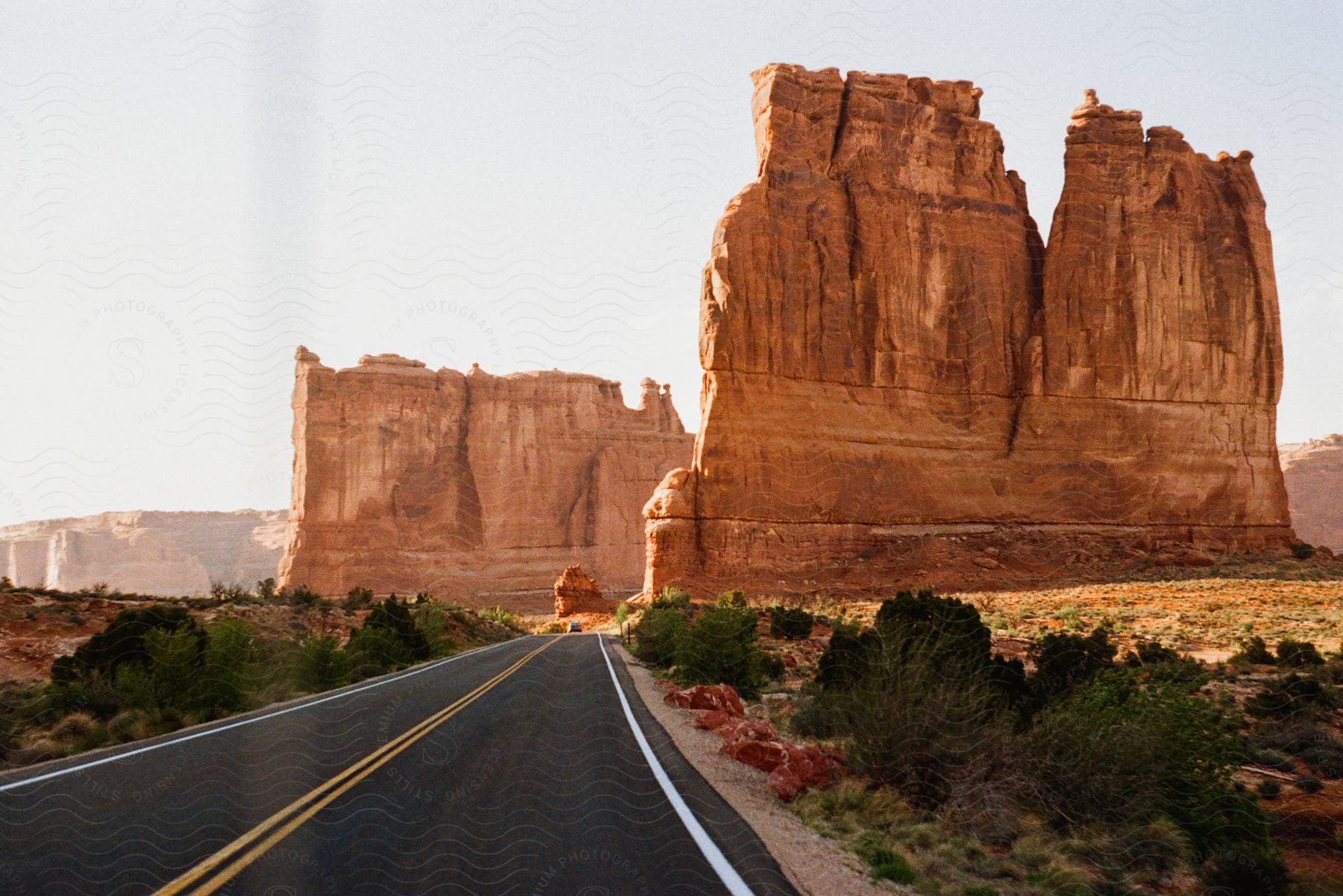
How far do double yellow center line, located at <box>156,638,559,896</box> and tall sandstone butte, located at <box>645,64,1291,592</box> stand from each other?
42.6 meters

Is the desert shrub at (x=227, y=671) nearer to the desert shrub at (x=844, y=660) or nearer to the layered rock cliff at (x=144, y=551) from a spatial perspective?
the desert shrub at (x=844, y=660)

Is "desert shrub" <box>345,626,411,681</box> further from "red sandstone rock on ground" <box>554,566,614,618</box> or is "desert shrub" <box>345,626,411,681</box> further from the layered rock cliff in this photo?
the layered rock cliff

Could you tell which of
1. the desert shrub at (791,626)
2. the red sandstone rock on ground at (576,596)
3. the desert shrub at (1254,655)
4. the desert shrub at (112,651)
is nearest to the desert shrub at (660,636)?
the desert shrub at (791,626)

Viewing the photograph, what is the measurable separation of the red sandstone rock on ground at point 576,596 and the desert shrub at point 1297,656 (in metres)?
47.7

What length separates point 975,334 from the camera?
58.4 meters

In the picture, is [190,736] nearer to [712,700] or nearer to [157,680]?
[157,680]

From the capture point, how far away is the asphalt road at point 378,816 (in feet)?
16.1

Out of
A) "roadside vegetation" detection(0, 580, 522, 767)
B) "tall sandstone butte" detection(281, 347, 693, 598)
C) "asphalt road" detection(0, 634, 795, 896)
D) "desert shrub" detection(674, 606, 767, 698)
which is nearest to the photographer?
"asphalt road" detection(0, 634, 795, 896)

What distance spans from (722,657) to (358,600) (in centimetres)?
2588

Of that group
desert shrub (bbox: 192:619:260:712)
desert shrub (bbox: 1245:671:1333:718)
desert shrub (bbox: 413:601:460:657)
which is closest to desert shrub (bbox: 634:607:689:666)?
desert shrub (bbox: 413:601:460:657)

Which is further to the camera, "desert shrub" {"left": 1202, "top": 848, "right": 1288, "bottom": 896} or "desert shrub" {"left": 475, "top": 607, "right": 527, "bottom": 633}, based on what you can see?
"desert shrub" {"left": 475, "top": 607, "right": 527, "bottom": 633}

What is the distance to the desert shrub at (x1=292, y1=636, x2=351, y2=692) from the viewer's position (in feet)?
56.8

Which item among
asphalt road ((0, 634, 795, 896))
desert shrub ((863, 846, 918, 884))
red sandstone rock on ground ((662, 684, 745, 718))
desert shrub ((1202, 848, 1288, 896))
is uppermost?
asphalt road ((0, 634, 795, 896))

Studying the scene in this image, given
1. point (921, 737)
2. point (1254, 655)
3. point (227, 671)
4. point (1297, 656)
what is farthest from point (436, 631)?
point (921, 737)
